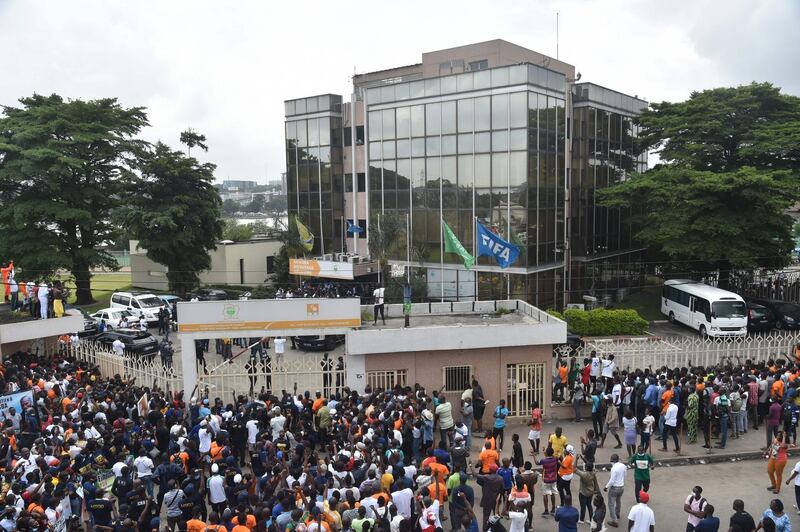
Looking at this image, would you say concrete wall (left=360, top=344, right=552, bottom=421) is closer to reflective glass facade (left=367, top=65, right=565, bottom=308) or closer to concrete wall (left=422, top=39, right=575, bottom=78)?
reflective glass facade (left=367, top=65, right=565, bottom=308)

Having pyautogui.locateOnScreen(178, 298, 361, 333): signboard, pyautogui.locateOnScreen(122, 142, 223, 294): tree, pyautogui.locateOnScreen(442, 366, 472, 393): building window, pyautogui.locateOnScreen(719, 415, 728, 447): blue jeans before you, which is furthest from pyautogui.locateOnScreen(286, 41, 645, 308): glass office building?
pyautogui.locateOnScreen(719, 415, 728, 447): blue jeans

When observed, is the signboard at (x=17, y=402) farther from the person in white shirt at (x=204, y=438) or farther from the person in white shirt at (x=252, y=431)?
the person in white shirt at (x=252, y=431)

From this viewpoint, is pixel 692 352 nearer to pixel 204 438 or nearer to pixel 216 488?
pixel 204 438

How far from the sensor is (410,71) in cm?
4519

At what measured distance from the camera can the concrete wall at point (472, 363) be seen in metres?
18.0

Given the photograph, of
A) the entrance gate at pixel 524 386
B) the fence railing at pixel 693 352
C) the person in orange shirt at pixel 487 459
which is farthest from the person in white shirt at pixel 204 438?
the fence railing at pixel 693 352

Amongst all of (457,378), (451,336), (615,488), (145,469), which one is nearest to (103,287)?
(457,378)

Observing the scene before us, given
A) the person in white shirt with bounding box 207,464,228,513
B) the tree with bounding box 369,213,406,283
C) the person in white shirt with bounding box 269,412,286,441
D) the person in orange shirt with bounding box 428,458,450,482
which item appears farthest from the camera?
the tree with bounding box 369,213,406,283

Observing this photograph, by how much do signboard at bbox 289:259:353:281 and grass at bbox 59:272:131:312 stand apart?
31.9 ft

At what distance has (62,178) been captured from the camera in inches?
1480

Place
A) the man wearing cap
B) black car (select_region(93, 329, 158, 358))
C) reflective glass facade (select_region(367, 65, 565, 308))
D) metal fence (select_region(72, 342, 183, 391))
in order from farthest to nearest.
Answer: reflective glass facade (select_region(367, 65, 565, 308)) → black car (select_region(93, 329, 158, 358)) → metal fence (select_region(72, 342, 183, 391)) → the man wearing cap

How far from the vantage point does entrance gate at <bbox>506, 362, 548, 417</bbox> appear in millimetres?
18188

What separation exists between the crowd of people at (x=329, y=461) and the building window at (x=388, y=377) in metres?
0.92

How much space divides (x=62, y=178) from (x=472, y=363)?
3049 centimetres
